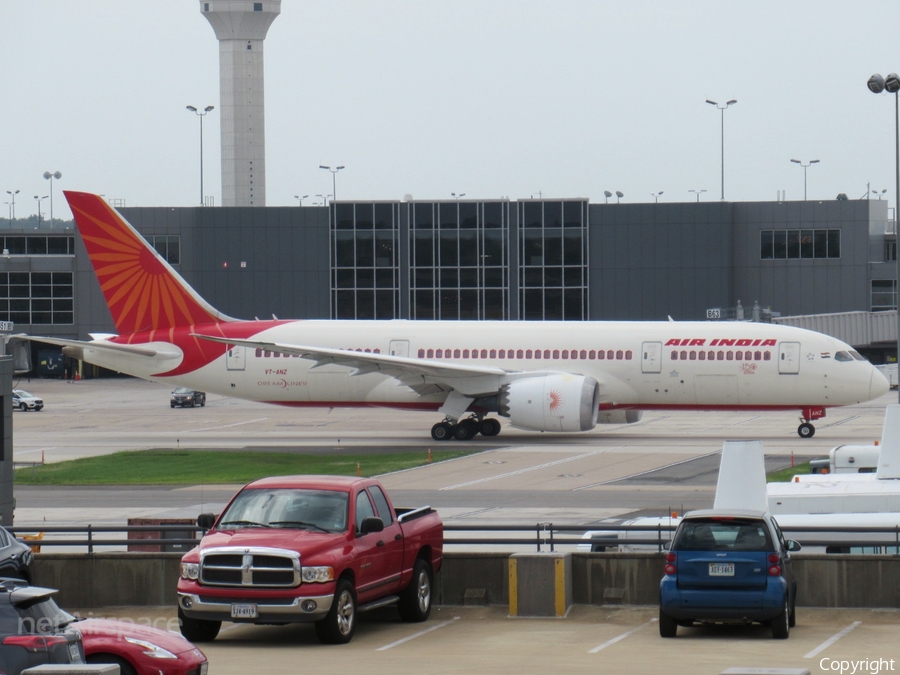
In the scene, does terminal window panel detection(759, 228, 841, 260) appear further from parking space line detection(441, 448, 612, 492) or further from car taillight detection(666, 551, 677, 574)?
car taillight detection(666, 551, 677, 574)

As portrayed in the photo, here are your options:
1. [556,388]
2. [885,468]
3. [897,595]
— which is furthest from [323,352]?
[897,595]

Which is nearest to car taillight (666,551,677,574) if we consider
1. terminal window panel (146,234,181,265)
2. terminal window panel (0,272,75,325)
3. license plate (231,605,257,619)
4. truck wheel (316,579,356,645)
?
truck wheel (316,579,356,645)

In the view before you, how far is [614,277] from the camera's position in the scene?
8338 cm

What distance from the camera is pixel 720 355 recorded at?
43344 millimetres

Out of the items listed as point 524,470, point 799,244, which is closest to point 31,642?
point 524,470

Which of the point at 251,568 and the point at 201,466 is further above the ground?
the point at 251,568

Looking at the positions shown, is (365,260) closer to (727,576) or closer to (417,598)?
(417,598)

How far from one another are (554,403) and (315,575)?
28.0 meters

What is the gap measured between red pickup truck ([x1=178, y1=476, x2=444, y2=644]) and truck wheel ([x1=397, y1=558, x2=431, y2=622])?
1 cm

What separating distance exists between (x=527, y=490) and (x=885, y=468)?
1201 centimetres

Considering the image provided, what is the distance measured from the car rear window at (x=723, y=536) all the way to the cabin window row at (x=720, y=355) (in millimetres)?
28486

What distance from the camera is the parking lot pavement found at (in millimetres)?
13625

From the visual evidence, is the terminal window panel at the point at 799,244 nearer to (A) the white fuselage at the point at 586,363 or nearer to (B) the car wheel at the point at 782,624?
(A) the white fuselage at the point at 586,363

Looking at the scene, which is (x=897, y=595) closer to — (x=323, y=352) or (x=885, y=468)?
(x=885, y=468)
